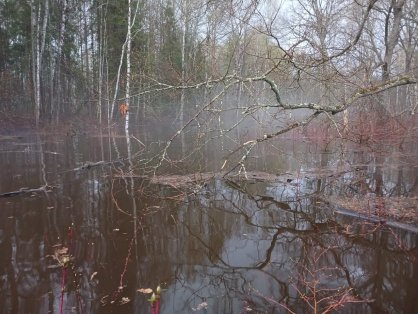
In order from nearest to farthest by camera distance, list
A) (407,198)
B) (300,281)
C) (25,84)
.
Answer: (300,281)
(407,198)
(25,84)

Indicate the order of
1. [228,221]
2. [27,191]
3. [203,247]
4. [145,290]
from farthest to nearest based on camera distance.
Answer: [27,191] < [228,221] < [203,247] < [145,290]

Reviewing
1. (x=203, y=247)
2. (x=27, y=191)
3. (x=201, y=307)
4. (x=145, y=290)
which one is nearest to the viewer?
(x=201, y=307)

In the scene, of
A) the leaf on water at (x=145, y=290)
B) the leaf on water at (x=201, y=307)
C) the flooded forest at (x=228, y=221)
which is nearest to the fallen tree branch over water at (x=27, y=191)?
the flooded forest at (x=228, y=221)

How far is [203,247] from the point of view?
6199 mm

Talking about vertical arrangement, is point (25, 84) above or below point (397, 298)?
above

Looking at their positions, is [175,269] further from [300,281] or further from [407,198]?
[407,198]

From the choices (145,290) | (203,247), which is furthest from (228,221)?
(145,290)

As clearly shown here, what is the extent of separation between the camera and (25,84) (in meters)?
29.7

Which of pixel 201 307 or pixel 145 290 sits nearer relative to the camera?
pixel 201 307

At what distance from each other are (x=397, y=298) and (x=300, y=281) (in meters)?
1.14

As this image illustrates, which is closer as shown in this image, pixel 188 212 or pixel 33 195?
pixel 188 212

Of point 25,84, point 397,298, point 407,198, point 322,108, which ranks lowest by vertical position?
point 397,298

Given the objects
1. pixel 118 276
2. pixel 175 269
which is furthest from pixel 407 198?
pixel 118 276

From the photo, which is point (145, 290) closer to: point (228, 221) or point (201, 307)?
point (201, 307)
